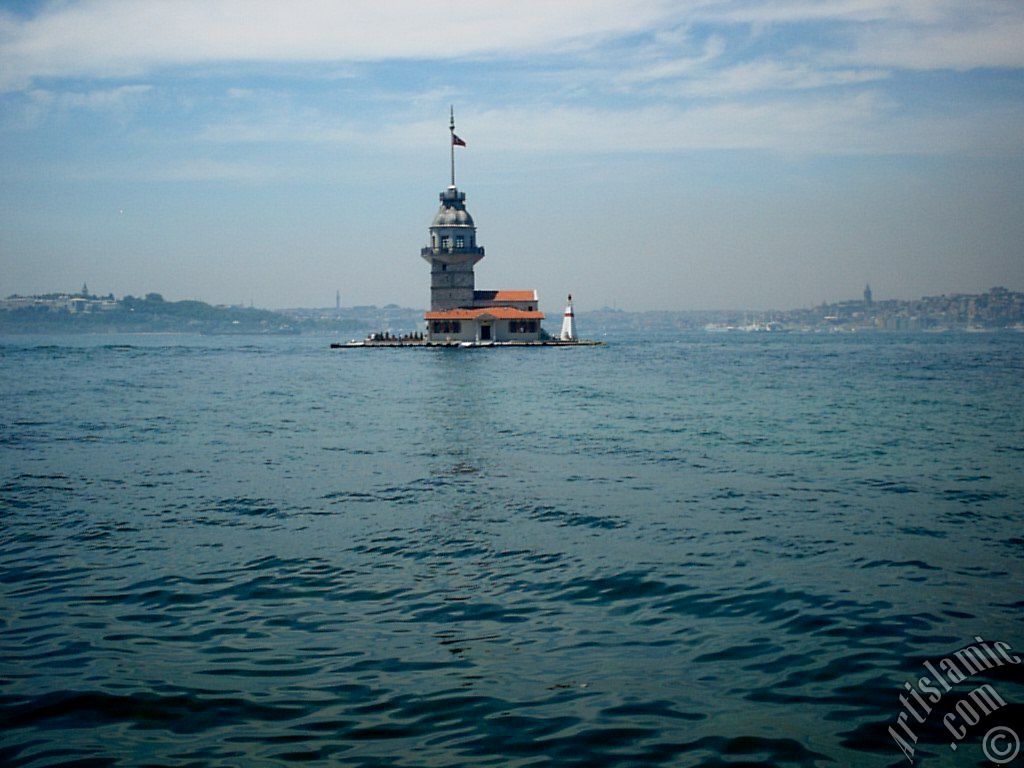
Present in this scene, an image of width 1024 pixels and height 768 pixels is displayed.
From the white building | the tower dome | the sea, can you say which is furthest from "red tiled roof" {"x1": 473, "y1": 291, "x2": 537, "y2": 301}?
the sea

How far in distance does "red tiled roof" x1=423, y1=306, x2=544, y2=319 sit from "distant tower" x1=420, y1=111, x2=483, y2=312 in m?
4.92

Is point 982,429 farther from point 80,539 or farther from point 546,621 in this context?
point 80,539

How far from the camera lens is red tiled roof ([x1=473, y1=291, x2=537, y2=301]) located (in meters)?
103

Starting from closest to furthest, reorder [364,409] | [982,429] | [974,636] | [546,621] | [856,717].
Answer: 1. [856,717]
2. [974,636]
3. [546,621]
4. [982,429]
5. [364,409]

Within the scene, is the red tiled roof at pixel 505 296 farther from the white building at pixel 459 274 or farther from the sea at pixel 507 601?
the sea at pixel 507 601

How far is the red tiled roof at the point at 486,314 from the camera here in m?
96.4

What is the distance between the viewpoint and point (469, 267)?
104m

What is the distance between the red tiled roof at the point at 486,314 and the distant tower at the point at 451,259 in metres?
4.92

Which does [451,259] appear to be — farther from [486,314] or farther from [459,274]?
[486,314]

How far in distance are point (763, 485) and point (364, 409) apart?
18982mm

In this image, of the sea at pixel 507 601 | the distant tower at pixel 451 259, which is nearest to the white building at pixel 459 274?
the distant tower at pixel 451 259

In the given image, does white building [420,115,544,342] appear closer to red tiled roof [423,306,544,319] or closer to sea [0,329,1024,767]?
red tiled roof [423,306,544,319]

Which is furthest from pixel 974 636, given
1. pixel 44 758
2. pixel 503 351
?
pixel 503 351

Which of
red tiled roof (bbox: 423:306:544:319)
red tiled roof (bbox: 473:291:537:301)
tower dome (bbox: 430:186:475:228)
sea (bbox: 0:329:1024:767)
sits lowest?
sea (bbox: 0:329:1024:767)
